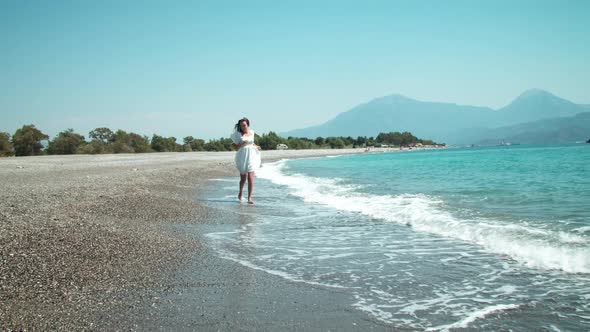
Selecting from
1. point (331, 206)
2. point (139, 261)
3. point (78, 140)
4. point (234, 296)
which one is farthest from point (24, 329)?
point (78, 140)

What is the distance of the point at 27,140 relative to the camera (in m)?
51.2

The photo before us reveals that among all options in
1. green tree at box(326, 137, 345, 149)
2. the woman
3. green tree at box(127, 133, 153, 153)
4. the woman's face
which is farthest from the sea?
green tree at box(326, 137, 345, 149)

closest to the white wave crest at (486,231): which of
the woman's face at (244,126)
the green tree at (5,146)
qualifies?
the woman's face at (244,126)

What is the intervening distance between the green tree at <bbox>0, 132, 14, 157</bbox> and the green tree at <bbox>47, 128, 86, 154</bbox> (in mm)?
5603

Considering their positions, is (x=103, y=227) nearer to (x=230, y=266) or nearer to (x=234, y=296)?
(x=230, y=266)

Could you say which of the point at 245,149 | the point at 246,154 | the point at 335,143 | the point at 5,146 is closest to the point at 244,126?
the point at 245,149

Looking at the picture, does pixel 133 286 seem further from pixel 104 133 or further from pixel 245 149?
pixel 104 133

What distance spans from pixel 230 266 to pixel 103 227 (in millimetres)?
2891

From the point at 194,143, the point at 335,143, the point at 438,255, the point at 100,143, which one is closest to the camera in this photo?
the point at 438,255

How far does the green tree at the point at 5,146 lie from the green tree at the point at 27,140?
3.72 feet

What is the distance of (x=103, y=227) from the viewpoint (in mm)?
6672

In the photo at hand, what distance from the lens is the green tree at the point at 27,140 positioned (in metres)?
51.0

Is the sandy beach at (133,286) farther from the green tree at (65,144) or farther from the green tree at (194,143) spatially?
the green tree at (194,143)

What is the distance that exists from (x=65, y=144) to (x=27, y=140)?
4733mm
